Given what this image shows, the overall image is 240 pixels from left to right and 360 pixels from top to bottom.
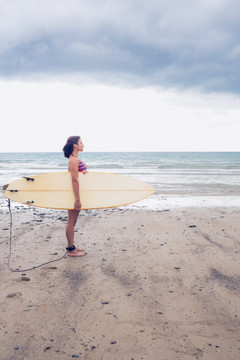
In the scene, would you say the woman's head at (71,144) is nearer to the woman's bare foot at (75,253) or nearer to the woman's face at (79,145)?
the woman's face at (79,145)

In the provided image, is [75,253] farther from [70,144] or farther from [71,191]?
[70,144]

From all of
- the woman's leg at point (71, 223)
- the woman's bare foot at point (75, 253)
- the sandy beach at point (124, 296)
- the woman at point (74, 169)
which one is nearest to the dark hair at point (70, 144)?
the woman at point (74, 169)

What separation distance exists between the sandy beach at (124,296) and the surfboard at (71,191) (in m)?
0.69

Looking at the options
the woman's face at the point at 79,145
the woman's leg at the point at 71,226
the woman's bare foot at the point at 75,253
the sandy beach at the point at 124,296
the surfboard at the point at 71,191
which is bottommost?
the sandy beach at the point at 124,296

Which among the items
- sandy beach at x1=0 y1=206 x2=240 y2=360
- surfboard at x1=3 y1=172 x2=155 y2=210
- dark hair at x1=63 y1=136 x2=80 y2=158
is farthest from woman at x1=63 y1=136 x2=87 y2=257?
surfboard at x1=3 y1=172 x2=155 y2=210

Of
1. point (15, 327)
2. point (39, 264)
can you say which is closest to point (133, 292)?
point (15, 327)

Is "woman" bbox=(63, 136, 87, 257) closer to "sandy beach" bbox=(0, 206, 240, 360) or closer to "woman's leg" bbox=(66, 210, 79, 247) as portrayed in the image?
"woman's leg" bbox=(66, 210, 79, 247)

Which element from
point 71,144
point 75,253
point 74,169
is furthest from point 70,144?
point 75,253

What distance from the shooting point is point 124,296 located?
277cm

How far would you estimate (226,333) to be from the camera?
2219 mm

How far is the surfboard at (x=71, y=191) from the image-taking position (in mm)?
4355

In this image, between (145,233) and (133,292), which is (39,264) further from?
(145,233)

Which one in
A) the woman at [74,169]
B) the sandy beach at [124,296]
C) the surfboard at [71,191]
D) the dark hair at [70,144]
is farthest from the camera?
the surfboard at [71,191]

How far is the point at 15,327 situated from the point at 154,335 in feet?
4.12
